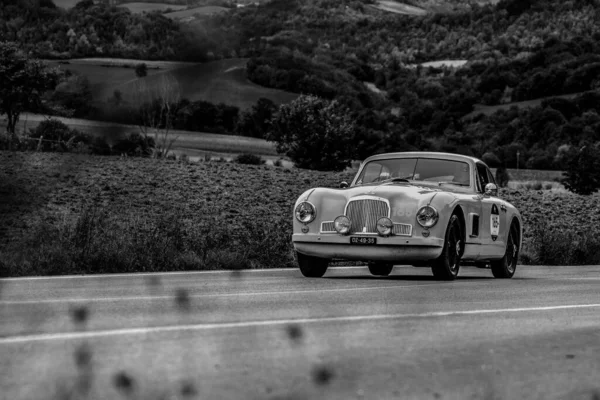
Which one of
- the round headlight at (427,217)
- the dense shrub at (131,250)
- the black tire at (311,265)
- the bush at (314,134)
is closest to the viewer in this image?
the round headlight at (427,217)

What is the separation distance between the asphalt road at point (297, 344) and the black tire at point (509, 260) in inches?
198

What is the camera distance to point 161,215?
1273 inches

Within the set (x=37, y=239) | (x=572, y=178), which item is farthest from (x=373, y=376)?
(x=572, y=178)

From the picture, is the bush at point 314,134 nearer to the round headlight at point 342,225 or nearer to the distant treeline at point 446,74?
the distant treeline at point 446,74

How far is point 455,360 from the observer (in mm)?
6961

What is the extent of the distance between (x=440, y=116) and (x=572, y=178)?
245ft

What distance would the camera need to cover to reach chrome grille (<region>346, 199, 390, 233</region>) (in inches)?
626

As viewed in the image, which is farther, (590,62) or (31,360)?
(590,62)

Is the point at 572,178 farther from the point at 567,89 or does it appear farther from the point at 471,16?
the point at 471,16

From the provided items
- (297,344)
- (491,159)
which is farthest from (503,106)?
(297,344)

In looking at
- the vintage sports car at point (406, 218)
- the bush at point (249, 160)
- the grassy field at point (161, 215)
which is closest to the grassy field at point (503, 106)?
the bush at point (249, 160)

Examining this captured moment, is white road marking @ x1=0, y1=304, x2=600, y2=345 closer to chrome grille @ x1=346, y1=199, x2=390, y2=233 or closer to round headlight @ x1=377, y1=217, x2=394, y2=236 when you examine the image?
round headlight @ x1=377, y1=217, x2=394, y2=236

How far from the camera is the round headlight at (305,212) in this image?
53.7ft

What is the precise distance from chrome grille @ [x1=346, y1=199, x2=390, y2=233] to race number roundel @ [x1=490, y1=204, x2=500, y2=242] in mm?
2366
